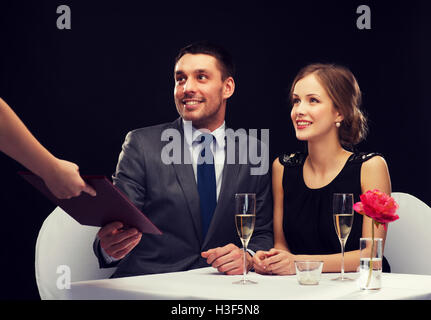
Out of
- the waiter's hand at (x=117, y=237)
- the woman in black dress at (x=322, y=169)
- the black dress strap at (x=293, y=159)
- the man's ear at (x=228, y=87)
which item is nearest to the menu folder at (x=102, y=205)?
the waiter's hand at (x=117, y=237)

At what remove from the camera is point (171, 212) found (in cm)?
280

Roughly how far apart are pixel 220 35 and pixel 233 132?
0.97 m

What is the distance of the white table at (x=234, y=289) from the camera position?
1.66 meters

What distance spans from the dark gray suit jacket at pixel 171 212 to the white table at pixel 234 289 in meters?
0.73

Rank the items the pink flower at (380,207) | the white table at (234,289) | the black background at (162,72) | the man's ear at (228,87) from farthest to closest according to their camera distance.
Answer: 1. the black background at (162,72)
2. the man's ear at (228,87)
3. the pink flower at (380,207)
4. the white table at (234,289)

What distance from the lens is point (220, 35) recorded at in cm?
384

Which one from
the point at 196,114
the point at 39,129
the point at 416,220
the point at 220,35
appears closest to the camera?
the point at 416,220

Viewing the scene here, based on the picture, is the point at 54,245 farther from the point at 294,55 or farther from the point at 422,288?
the point at 294,55

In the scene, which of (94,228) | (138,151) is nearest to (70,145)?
(138,151)

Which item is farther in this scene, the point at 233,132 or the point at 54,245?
the point at 233,132

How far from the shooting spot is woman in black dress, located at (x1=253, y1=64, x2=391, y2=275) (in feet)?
9.05

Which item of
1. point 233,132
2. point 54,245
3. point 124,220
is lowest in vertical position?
point 54,245

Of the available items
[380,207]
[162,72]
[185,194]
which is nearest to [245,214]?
[380,207]

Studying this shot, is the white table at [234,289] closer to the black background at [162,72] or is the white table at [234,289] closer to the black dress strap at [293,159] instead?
the black dress strap at [293,159]
